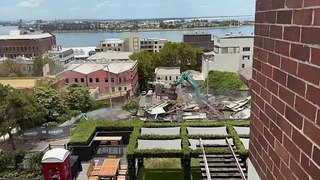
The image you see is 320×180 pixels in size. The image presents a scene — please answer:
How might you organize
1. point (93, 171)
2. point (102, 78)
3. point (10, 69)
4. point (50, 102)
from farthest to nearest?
1. point (10, 69)
2. point (102, 78)
3. point (50, 102)
4. point (93, 171)

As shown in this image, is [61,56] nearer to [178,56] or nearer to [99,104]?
[178,56]

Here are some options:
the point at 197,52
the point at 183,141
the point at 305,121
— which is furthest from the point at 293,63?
the point at 197,52

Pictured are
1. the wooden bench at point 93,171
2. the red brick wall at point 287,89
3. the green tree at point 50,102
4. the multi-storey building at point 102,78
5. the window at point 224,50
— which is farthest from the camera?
the window at point 224,50

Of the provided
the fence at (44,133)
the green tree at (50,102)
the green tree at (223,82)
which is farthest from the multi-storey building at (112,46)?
the fence at (44,133)

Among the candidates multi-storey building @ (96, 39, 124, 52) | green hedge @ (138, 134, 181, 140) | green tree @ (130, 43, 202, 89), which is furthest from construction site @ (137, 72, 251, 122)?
multi-storey building @ (96, 39, 124, 52)

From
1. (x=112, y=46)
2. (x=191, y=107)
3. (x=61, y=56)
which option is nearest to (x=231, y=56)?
(x=191, y=107)

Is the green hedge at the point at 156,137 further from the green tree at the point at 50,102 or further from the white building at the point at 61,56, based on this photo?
the white building at the point at 61,56
